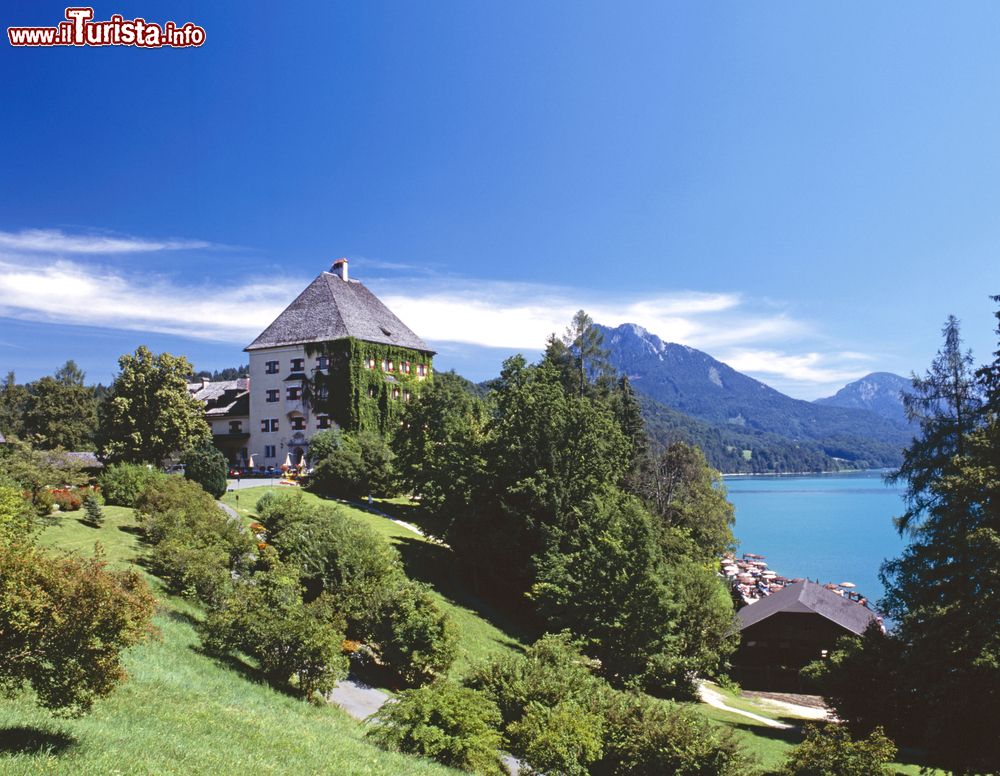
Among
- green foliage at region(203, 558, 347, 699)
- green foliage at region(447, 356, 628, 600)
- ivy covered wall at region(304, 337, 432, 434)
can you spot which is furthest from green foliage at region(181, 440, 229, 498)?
ivy covered wall at region(304, 337, 432, 434)

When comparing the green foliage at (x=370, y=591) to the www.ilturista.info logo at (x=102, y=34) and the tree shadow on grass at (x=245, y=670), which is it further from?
the www.ilturista.info logo at (x=102, y=34)

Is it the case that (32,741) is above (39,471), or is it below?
below

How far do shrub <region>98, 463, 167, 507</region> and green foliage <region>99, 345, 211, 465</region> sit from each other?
22.9 feet

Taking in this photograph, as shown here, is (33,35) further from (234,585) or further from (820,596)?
(820,596)

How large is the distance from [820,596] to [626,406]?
2252 cm

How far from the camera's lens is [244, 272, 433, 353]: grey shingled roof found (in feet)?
198

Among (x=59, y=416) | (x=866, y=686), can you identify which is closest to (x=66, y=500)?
(x=866, y=686)

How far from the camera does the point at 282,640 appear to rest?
1559 cm

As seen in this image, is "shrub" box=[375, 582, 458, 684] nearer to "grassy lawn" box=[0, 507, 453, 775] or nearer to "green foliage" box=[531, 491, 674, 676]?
"grassy lawn" box=[0, 507, 453, 775]

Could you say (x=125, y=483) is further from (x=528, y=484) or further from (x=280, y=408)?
(x=280, y=408)

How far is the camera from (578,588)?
27.7 metres

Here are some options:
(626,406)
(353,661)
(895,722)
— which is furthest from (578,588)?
(626,406)

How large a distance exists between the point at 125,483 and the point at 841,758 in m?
28.3

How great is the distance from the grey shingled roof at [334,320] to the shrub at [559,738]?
157 feet
